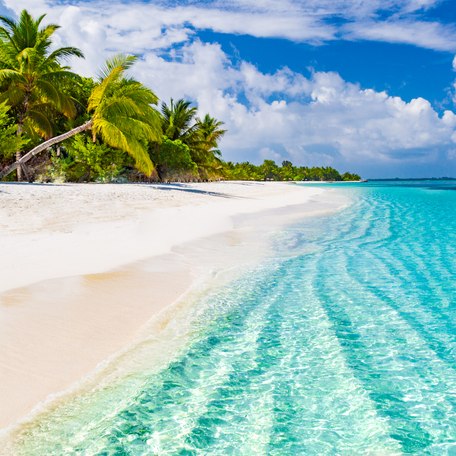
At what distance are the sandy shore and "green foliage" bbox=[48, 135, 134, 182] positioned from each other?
1212 cm

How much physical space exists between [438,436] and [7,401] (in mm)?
2997

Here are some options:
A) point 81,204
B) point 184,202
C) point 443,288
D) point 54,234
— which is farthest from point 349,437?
point 184,202

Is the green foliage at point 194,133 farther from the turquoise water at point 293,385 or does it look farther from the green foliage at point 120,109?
the turquoise water at point 293,385

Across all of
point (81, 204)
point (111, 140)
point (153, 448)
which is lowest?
point (153, 448)

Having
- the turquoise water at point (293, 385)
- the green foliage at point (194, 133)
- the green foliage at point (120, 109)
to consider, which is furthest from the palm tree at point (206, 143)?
the turquoise water at point (293, 385)

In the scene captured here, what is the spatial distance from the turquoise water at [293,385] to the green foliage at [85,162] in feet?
75.7

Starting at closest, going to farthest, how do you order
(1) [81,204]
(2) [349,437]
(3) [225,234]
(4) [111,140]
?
(2) [349,437]
(3) [225,234]
(1) [81,204]
(4) [111,140]

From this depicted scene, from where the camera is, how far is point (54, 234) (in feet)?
32.6

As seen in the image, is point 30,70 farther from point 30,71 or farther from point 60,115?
point 60,115

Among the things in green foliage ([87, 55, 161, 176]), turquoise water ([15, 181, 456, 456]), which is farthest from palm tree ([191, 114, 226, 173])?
turquoise water ([15, 181, 456, 456])

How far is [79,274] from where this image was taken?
670 centimetres

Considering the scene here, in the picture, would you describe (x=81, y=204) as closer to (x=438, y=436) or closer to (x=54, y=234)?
(x=54, y=234)

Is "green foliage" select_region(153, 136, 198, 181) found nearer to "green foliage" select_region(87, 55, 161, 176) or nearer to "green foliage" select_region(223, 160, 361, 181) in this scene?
"green foliage" select_region(87, 55, 161, 176)

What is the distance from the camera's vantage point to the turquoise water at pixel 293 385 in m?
2.82
